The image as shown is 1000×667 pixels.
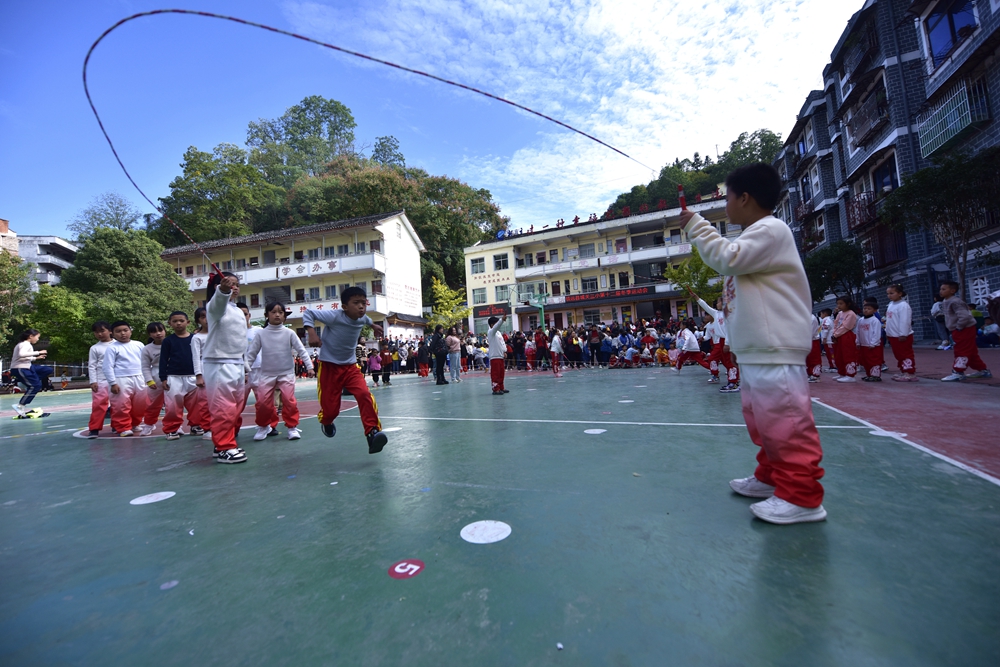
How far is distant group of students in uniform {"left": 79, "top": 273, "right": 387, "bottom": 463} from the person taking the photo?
450 cm

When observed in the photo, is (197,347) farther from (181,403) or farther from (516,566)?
(516,566)

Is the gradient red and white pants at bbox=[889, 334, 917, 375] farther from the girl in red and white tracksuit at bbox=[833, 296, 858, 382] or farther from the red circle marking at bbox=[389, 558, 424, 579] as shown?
the red circle marking at bbox=[389, 558, 424, 579]

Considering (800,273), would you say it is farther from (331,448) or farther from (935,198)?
(935,198)

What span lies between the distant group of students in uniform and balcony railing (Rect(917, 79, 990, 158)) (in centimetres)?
1866

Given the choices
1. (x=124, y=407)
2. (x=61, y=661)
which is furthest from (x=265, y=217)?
(x=61, y=661)

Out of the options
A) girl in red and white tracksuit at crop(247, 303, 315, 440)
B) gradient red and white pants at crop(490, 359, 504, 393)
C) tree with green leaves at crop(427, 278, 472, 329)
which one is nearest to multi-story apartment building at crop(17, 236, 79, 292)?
tree with green leaves at crop(427, 278, 472, 329)

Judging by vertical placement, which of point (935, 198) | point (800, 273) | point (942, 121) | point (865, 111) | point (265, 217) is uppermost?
point (265, 217)

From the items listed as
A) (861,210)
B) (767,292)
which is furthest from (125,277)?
(861,210)

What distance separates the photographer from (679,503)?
2609mm

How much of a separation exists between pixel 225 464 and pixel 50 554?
197 cm

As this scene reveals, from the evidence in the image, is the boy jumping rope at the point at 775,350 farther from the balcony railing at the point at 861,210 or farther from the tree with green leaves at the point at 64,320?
the tree with green leaves at the point at 64,320

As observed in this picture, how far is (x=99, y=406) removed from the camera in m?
6.84

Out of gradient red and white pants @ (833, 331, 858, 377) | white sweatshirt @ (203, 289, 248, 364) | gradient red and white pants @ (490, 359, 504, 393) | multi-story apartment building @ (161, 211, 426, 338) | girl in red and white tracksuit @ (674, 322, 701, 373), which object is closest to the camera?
white sweatshirt @ (203, 289, 248, 364)

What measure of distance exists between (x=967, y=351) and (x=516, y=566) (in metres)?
9.17
